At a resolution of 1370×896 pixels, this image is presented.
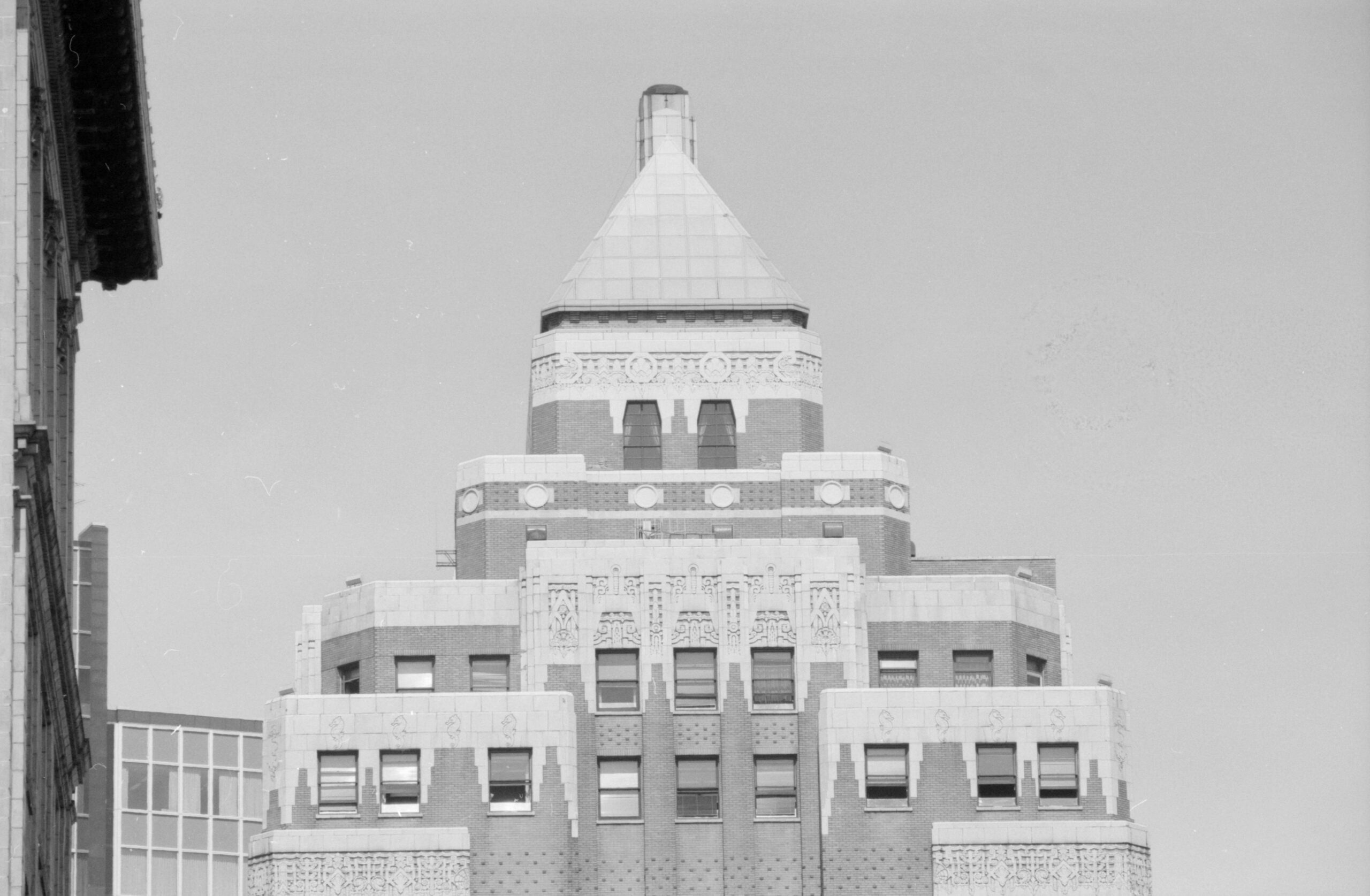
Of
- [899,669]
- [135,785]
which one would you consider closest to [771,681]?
[899,669]

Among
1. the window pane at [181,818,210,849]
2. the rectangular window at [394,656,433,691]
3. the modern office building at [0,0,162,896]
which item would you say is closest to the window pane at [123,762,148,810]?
the window pane at [181,818,210,849]

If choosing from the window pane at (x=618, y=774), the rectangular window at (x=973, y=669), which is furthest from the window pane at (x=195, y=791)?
the rectangular window at (x=973, y=669)

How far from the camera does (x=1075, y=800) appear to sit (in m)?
95.7

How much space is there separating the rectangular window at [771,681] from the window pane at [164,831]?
253ft

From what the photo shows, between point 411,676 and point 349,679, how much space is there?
6.82 feet

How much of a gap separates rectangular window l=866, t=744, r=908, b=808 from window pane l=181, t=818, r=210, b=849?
79.1m

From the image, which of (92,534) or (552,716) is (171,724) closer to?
(92,534)

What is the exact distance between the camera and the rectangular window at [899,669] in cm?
9900

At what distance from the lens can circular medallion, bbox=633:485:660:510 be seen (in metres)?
102

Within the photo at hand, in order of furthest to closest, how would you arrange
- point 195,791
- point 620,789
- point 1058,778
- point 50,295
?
point 195,791
point 620,789
point 1058,778
point 50,295

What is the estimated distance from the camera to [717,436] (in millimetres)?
104438

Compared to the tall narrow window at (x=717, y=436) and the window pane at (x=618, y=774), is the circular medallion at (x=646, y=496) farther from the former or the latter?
the window pane at (x=618, y=774)

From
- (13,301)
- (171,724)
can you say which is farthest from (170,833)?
(13,301)

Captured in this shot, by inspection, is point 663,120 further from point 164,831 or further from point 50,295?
point 164,831
